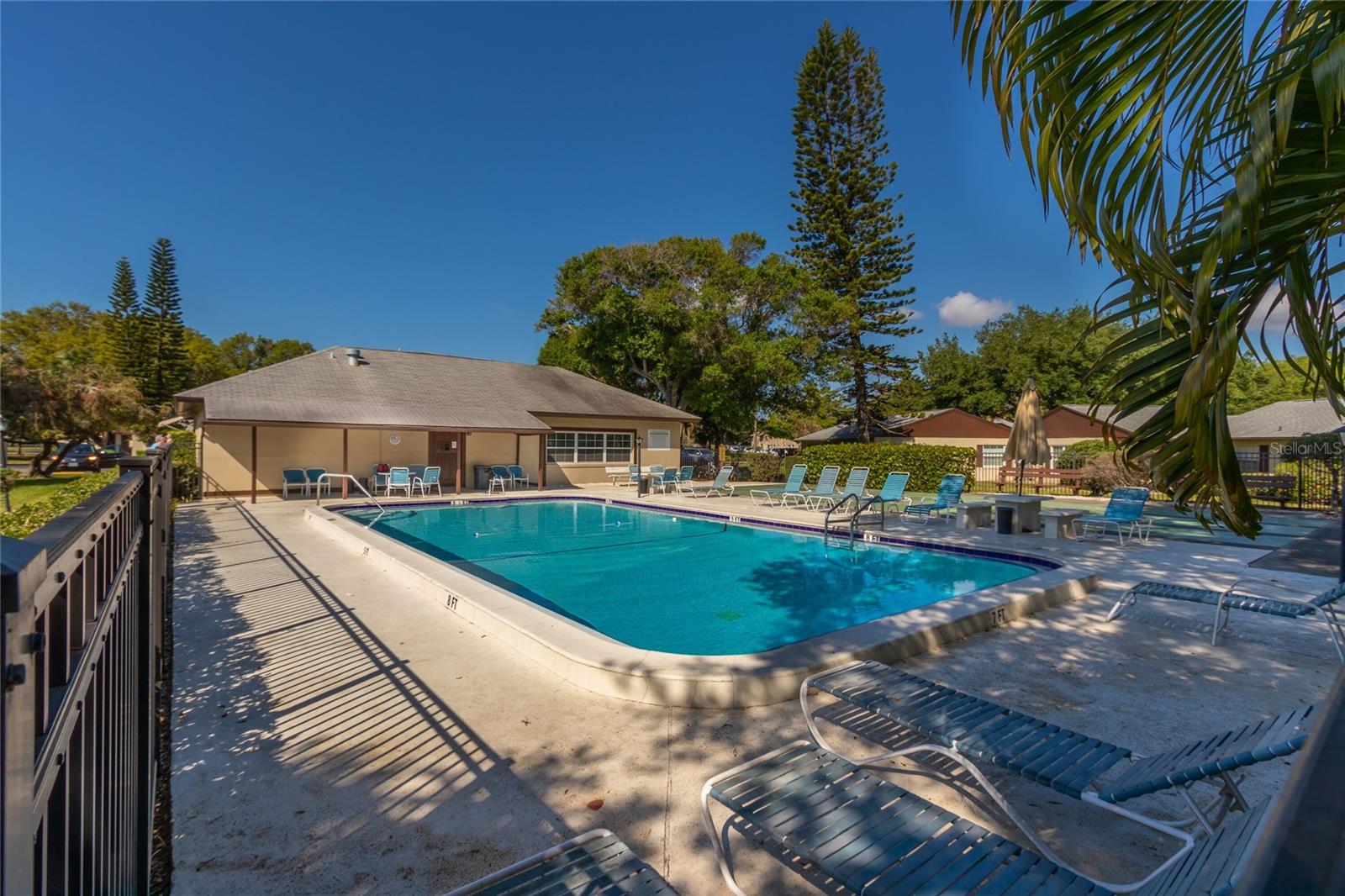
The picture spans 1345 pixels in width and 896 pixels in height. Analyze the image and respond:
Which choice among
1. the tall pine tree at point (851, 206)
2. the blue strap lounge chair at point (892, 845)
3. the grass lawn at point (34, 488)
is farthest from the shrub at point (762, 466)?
the blue strap lounge chair at point (892, 845)

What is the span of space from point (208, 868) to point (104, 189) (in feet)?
109

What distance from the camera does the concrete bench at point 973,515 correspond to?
1195 centimetres

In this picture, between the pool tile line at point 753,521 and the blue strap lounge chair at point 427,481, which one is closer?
the pool tile line at point 753,521

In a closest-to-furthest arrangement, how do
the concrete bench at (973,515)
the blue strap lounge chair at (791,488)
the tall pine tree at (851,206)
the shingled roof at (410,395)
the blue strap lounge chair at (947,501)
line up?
the concrete bench at (973,515), the blue strap lounge chair at (947,501), the blue strap lounge chair at (791,488), the shingled roof at (410,395), the tall pine tree at (851,206)

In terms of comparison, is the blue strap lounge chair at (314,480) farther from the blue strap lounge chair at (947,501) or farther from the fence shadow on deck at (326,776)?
the blue strap lounge chair at (947,501)

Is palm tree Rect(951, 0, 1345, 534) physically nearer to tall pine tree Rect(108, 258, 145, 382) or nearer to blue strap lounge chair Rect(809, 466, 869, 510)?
blue strap lounge chair Rect(809, 466, 869, 510)

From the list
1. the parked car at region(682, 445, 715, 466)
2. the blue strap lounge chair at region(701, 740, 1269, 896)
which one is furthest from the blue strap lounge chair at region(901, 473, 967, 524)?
the parked car at region(682, 445, 715, 466)

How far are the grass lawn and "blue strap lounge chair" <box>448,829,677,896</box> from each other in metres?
17.1

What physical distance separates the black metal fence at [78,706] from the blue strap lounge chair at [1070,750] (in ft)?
9.69

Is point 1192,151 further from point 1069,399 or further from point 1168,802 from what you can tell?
point 1069,399

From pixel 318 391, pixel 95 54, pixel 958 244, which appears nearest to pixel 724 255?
pixel 958 244

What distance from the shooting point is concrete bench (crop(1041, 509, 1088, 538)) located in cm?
1075

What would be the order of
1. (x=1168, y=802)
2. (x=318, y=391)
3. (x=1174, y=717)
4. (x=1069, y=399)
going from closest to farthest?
(x=1168, y=802) → (x=1174, y=717) → (x=318, y=391) → (x=1069, y=399)

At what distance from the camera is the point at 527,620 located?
209 inches
